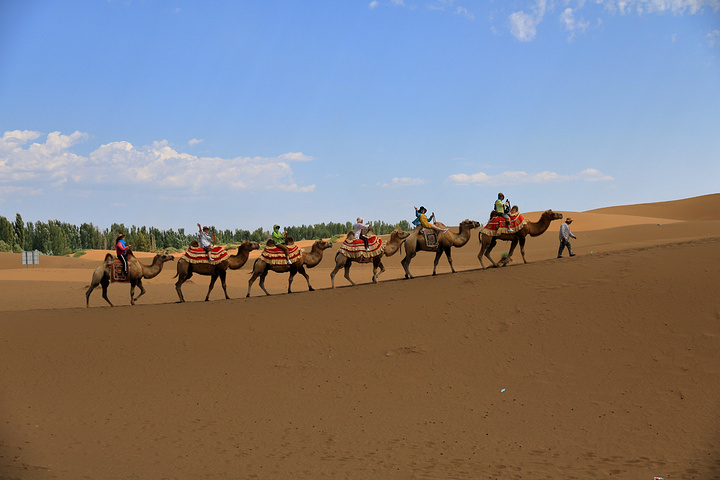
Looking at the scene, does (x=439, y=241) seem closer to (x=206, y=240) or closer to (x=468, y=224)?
(x=468, y=224)

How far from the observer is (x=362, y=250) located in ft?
65.9

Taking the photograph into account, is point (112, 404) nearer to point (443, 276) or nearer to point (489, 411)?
point (489, 411)

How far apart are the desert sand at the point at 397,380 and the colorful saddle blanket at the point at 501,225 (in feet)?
5.30

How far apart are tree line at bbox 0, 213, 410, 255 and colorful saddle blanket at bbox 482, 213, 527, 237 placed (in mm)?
56647

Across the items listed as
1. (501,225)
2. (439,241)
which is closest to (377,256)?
(439,241)

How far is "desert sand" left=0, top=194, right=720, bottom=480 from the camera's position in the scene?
872 cm

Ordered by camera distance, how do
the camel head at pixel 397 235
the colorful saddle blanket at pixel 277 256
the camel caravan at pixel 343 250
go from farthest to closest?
the camel head at pixel 397 235
the colorful saddle blanket at pixel 277 256
the camel caravan at pixel 343 250

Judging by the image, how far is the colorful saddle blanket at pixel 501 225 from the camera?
19.1 meters

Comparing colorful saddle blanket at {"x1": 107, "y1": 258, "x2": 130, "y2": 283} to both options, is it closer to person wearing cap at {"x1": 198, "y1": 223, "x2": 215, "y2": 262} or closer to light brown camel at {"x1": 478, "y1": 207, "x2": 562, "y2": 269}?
person wearing cap at {"x1": 198, "y1": 223, "x2": 215, "y2": 262}

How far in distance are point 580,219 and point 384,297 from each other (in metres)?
46.4

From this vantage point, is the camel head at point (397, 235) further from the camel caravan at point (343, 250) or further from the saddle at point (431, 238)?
the saddle at point (431, 238)

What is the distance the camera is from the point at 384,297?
55.7 feet

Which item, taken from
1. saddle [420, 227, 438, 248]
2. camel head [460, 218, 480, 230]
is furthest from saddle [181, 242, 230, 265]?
camel head [460, 218, 480, 230]

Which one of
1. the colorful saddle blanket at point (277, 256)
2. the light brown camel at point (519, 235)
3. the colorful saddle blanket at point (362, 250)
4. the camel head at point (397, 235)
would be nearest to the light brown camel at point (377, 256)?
the camel head at point (397, 235)
